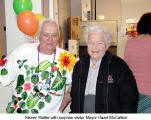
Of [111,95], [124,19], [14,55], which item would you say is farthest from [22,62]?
[124,19]

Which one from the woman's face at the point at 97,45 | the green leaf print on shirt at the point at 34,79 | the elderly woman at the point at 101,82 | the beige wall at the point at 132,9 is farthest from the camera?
the beige wall at the point at 132,9

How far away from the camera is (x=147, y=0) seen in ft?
20.0

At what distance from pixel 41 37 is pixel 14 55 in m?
0.29

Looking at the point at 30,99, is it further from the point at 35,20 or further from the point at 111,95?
the point at 35,20

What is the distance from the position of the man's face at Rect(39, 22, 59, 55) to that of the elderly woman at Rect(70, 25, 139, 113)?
0.30 meters

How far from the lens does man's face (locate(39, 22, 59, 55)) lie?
5.28 ft

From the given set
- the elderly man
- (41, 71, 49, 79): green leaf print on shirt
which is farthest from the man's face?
(41, 71, 49, 79): green leaf print on shirt

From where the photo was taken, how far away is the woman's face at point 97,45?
144cm

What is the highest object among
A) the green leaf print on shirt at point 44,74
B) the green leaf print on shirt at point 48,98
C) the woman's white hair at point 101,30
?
the woman's white hair at point 101,30

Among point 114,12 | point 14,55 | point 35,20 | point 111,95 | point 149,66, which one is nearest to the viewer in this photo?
point 111,95

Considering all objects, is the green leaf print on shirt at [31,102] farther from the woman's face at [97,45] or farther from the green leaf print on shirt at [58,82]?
the woman's face at [97,45]

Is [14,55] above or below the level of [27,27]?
below

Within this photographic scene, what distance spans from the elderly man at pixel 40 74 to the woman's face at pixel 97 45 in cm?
29

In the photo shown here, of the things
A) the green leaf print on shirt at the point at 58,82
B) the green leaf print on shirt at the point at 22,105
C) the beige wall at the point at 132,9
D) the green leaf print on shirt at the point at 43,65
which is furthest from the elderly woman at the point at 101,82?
the beige wall at the point at 132,9
